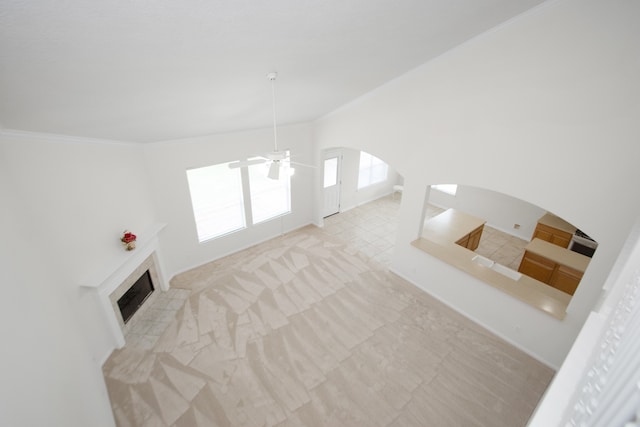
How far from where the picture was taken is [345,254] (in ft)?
22.8

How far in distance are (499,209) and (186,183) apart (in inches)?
304

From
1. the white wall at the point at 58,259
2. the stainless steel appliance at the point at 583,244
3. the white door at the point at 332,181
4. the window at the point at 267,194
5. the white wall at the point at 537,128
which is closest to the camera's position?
the white wall at the point at 58,259

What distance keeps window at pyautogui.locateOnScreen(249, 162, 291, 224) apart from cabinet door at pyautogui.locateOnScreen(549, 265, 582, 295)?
5.68 metres

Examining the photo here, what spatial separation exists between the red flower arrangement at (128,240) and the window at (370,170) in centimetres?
648

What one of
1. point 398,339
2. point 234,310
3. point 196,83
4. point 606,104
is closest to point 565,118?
point 606,104

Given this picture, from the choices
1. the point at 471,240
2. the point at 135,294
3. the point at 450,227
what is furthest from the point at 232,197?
the point at 471,240

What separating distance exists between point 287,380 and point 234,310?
5.59 ft

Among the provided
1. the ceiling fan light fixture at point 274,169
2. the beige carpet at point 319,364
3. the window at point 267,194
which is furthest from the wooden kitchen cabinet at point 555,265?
the window at point 267,194

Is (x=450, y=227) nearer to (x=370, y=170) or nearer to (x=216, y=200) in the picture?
(x=370, y=170)

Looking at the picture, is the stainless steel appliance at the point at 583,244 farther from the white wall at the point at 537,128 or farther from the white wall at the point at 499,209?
the white wall at the point at 537,128

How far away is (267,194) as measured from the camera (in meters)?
7.30

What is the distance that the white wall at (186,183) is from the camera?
5.46 meters

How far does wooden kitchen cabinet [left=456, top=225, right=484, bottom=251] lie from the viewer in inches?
252

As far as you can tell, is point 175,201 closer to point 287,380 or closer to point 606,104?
point 287,380
